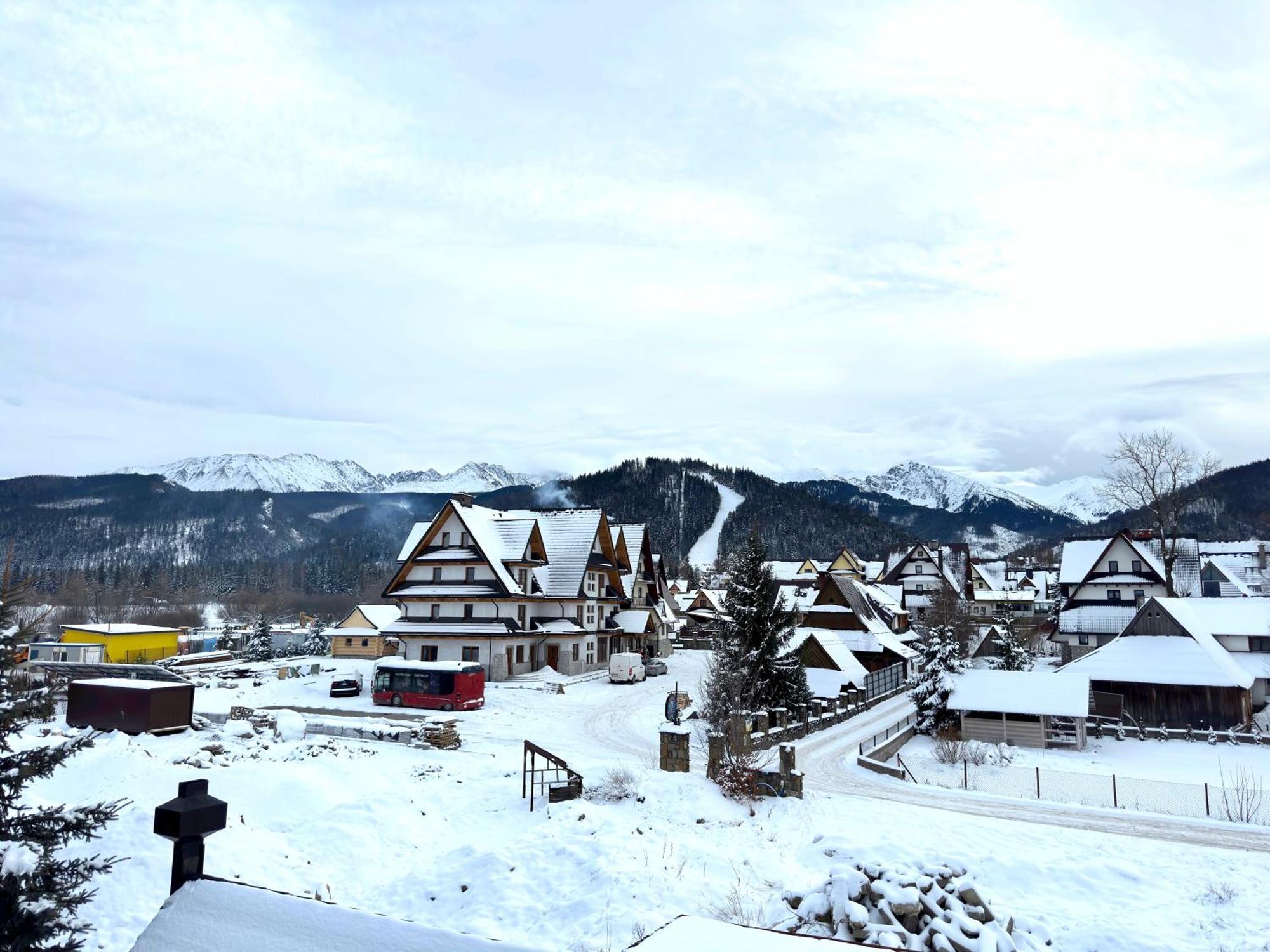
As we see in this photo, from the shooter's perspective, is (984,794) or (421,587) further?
(421,587)

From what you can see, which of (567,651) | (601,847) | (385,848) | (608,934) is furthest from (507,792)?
(567,651)

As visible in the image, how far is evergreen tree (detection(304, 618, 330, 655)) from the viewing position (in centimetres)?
7506

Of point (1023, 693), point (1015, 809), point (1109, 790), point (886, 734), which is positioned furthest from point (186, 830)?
point (1023, 693)

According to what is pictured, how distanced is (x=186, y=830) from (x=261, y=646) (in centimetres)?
7031

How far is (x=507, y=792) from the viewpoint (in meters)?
21.5

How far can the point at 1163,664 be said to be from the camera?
134 feet

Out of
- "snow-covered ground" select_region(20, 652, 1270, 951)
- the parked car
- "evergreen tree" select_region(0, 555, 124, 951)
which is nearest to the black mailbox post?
"evergreen tree" select_region(0, 555, 124, 951)

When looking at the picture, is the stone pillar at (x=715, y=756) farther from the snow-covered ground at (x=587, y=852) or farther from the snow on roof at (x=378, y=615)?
the snow on roof at (x=378, y=615)

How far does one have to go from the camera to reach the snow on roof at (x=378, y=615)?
6912cm

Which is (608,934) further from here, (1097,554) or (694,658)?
(1097,554)

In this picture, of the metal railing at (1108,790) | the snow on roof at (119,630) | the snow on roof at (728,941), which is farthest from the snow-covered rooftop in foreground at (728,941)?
the snow on roof at (119,630)

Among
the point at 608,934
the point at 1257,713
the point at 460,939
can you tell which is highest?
the point at 460,939

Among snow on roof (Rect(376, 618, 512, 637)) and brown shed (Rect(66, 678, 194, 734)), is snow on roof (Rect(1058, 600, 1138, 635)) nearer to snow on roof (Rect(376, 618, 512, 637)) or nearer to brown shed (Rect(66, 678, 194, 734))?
snow on roof (Rect(376, 618, 512, 637))

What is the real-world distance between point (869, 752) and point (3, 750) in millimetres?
28912
